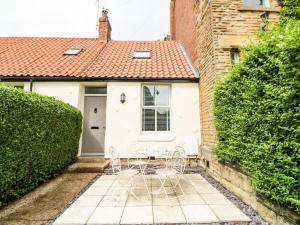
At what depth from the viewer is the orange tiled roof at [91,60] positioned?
26.6 feet

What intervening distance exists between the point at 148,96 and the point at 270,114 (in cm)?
558

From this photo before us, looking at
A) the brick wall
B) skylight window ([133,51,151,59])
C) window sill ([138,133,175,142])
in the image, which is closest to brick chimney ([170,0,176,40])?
skylight window ([133,51,151,59])

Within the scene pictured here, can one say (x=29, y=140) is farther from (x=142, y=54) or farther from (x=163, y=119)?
(x=142, y=54)

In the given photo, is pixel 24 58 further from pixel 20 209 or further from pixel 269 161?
pixel 269 161

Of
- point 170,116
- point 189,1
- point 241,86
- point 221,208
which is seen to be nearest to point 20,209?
point 221,208

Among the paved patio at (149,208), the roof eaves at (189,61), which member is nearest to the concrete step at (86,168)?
the paved patio at (149,208)

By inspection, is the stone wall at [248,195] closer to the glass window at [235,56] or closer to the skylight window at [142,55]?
the glass window at [235,56]

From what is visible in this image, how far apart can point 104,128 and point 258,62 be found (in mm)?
6472

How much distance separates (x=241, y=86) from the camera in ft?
13.3

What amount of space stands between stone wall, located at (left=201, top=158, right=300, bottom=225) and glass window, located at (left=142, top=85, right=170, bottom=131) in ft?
8.99

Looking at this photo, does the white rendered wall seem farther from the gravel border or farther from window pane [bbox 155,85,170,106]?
the gravel border

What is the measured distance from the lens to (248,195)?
3.89m

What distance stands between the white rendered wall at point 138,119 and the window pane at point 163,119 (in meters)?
0.26

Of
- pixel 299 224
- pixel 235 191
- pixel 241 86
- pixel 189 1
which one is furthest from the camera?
pixel 189 1
